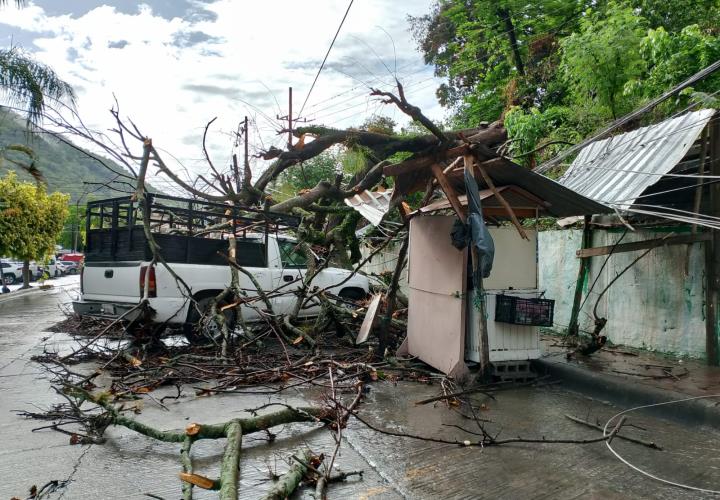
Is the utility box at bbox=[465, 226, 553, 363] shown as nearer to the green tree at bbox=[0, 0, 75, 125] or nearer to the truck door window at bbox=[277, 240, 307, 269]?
the truck door window at bbox=[277, 240, 307, 269]

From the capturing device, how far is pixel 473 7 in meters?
18.5

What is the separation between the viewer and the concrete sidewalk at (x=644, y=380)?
190 inches

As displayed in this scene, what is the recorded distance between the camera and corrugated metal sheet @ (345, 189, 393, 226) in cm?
730

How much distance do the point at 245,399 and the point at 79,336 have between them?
528 cm

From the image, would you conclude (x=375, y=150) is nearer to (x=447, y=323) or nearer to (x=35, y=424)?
(x=447, y=323)

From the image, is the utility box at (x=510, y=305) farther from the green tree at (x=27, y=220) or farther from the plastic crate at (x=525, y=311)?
the green tree at (x=27, y=220)

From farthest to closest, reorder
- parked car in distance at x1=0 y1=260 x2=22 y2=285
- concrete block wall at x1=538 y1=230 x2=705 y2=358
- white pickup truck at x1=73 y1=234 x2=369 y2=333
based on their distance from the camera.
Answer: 1. parked car in distance at x1=0 y1=260 x2=22 y2=285
2. white pickup truck at x1=73 y1=234 x2=369 y2=333
3. concrete block wall at x1=538 y1=230 x2=705 y2=358

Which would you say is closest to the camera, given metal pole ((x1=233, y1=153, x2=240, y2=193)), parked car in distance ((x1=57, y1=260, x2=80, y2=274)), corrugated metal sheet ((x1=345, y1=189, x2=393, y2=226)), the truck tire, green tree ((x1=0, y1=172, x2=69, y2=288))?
corrugated metal sheet ((x1=345, y1=189, x2=393, y2=226))

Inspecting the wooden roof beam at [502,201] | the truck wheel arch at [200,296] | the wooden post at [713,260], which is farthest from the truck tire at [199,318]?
the wooden post at [713,260]

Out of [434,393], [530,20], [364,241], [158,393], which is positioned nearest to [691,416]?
[434,393]

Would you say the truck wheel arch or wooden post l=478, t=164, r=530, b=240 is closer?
wooden post l=478, t=164, r=530, b=240

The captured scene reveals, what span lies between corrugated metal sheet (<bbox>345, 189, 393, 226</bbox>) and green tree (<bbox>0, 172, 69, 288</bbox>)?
14.6 m

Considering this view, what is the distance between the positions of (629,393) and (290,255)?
20.9 feet

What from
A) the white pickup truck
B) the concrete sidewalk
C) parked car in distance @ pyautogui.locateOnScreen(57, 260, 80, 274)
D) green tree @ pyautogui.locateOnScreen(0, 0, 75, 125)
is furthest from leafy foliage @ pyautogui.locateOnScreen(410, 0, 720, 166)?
parked car in distance @ pyautogui.locateOnScreen(57, 260, 80, 274)
